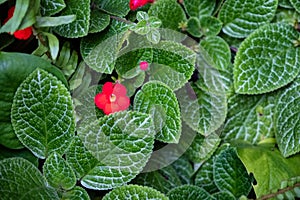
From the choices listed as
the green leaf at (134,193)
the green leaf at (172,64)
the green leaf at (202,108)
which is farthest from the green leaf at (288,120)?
the green leaf at (134,193)

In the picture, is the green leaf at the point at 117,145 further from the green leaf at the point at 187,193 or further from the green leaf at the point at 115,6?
the green leaf at the point at 115,6

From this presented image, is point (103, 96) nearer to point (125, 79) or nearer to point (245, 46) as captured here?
point (125, 79)

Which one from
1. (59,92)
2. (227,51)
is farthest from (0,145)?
(227,51)

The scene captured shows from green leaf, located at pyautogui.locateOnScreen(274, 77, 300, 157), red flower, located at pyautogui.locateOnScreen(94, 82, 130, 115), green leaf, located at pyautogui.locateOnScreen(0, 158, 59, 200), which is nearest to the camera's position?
green leaf, located at pyautogui.locateOnScreen(0, 158, 59, 200)

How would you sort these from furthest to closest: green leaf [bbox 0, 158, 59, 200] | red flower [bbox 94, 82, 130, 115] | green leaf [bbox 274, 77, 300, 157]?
green leaf [bbox 274, 77, 300, 157] → red flower [bbox 94, 82, 130, 115] → green leaf [bbox 0, 158, 59, 200]

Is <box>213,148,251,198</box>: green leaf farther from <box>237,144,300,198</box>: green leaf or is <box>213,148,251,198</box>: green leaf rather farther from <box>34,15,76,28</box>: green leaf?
<box>34,15,76,28</box>: green leaf

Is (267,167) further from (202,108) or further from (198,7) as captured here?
(198,7)

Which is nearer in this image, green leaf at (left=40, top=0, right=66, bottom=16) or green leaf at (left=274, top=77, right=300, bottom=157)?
green leaf at (left=40, top=0, right=66, bottom=16)

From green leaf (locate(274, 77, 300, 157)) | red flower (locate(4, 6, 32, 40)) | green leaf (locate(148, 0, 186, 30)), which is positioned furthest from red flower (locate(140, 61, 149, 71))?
green leaf (locate(274, 77, 300, 157))
